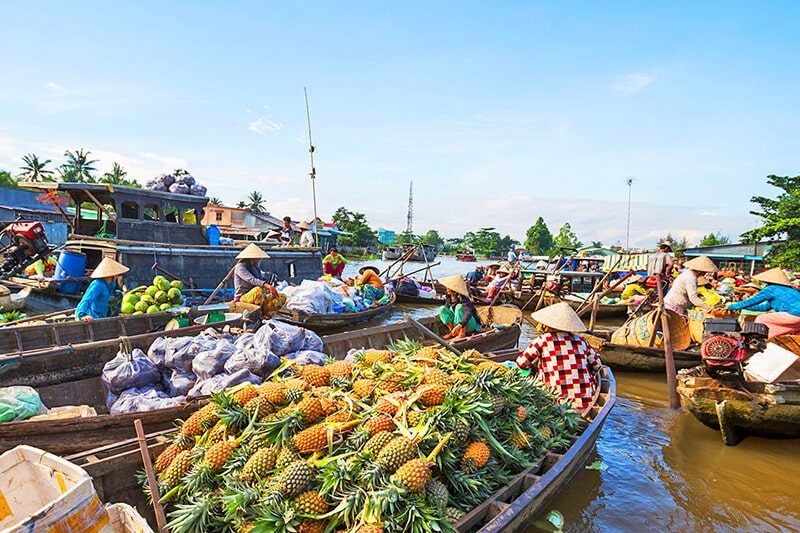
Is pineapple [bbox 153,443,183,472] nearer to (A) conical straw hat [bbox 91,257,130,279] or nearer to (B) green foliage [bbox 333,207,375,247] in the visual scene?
(A) conical straw hat [bbox 91,257,130,279]

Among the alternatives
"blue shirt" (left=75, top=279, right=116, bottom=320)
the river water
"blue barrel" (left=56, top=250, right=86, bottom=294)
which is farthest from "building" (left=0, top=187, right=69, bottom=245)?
the river water

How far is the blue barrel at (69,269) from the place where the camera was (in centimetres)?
1144

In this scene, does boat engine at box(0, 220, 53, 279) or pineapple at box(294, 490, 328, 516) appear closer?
pineapple at box(294, 490, 328, 516)

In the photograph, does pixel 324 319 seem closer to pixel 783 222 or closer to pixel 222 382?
pixel 222 382

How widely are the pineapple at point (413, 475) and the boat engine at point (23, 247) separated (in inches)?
591

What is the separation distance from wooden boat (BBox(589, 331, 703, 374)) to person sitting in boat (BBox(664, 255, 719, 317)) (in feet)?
3.57

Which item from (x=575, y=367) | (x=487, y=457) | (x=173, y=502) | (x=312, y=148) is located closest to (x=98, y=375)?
(x=173, y=502)

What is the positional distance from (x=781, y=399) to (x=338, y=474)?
5.93 metres

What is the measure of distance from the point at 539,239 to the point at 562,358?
212 ft

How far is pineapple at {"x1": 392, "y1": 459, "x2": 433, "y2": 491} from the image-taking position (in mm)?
2736

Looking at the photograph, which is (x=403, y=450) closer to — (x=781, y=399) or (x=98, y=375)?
(x=98, y=375)

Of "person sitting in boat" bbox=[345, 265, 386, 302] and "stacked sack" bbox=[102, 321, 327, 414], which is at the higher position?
"stacked sack" bbox=[102, 321, 327, 414]

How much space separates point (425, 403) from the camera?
345cm

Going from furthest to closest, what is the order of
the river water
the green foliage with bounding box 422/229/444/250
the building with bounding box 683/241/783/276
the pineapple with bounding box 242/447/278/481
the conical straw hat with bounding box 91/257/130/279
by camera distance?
the green foliage with bounding box 422/229/444/250 < the building with bounding box 683/241/783/276 < the conical straw hat with bounding box 91/257/130/279 < the river water < the pineapple with bounding box 242/447/278/481
